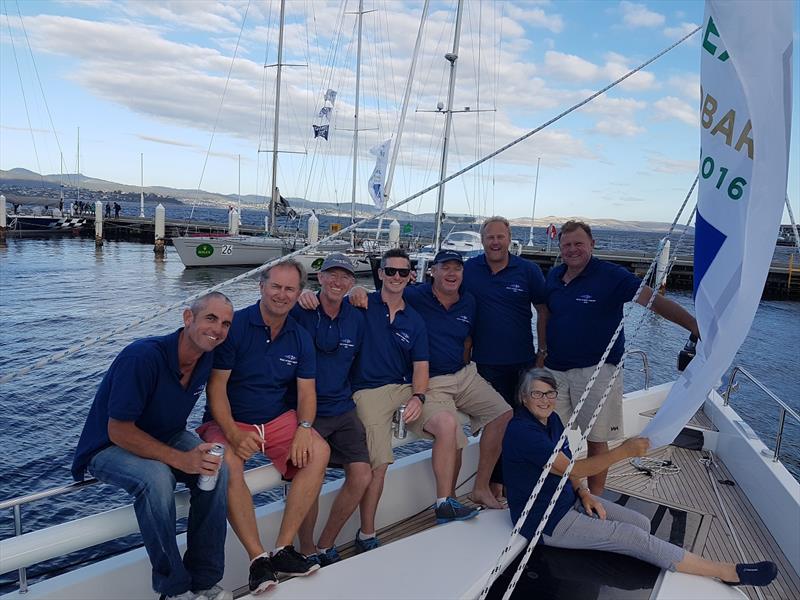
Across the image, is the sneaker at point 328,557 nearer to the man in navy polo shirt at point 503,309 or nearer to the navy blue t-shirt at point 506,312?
the man in navy polo shirt at point 503,309

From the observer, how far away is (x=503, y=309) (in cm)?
424

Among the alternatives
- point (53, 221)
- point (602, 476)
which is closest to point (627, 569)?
point (602, 476)

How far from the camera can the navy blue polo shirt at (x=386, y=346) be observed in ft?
12.6

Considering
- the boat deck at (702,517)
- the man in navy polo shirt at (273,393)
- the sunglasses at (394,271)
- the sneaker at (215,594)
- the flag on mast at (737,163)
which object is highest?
the flag on mast at (737,163)

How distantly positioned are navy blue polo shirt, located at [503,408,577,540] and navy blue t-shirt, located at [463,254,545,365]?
1.02 meters

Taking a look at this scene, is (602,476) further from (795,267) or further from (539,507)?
(795,267)

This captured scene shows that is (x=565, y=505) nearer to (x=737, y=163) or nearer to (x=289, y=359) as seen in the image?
(x=289, y=359)

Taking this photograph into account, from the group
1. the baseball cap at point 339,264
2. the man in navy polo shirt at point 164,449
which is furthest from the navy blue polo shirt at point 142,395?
the baseball cap at point 339,264

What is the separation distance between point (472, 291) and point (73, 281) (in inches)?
753

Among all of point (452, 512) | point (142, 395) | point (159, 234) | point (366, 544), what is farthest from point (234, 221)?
point (142, 395)

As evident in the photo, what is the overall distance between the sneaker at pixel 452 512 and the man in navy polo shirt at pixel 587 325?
982 millimetres

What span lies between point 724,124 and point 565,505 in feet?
6.49

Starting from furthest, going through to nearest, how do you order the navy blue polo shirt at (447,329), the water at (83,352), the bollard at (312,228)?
the bollard at (312,228)
the water at (83,352)
the navy blue polo shirt at (447,329)

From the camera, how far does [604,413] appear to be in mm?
4004
